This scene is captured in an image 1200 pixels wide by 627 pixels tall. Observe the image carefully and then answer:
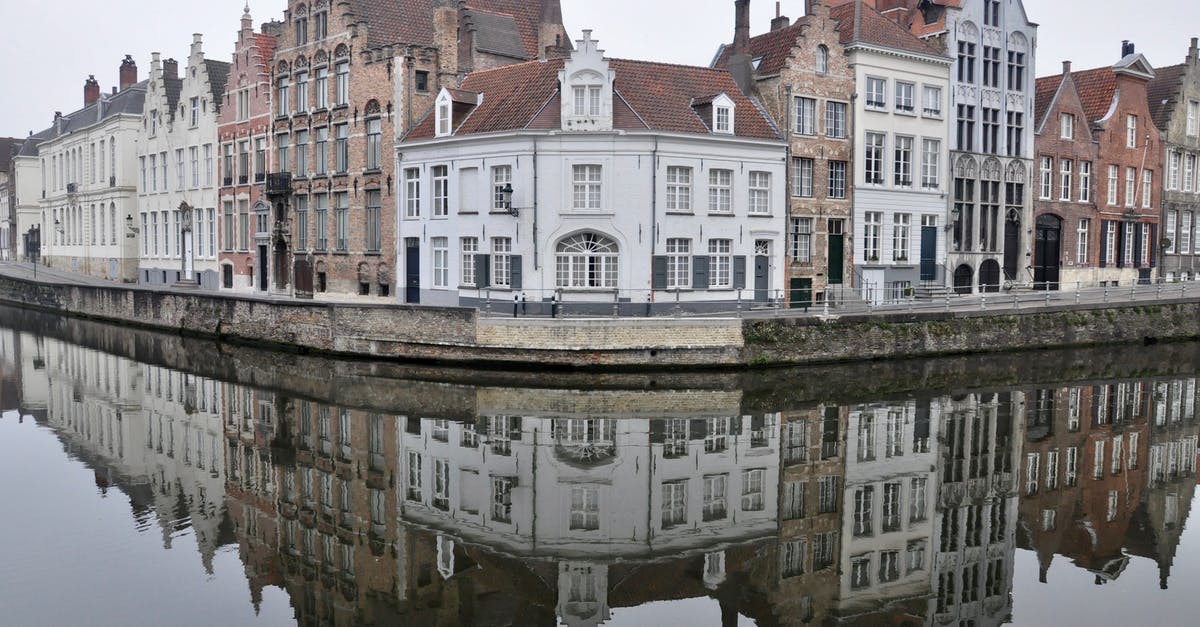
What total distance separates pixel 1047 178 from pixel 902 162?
30.7ft

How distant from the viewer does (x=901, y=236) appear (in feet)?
114

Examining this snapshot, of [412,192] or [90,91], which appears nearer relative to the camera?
[412,192]

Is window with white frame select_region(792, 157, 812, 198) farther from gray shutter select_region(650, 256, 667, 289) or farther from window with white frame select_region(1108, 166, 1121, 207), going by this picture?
window with white frame select_region(1108, 166, 1121, 207)

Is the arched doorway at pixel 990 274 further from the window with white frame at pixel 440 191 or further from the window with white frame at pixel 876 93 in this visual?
the window with white frame at pixel 440 191

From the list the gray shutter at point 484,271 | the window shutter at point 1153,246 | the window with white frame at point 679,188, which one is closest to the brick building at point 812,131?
the window with white frame at point 679,188

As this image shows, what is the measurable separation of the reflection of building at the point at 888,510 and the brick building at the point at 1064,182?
22.9 metres

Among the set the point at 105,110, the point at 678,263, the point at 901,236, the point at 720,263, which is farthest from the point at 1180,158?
the point at 105,110

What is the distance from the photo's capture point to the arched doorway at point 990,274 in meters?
37.7

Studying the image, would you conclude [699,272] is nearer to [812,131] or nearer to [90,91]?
[812,131]

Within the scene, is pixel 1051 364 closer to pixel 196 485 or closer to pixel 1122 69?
pixel 1122 69

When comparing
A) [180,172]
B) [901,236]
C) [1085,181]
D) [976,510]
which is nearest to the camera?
[976,510]

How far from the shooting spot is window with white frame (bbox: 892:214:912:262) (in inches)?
1362

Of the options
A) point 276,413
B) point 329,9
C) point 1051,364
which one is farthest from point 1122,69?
point 276,413

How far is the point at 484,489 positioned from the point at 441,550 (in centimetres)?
275
